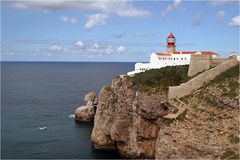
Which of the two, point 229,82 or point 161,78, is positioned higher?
point 161,78

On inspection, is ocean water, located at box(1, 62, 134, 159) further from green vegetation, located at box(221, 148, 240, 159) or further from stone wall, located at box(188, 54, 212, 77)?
green vegetation, located at box(221, 148, 240, 159)

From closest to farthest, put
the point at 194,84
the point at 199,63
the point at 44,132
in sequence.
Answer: the point at 194,84, the point at 199,63, the point at 44,132

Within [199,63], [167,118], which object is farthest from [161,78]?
[167,118]

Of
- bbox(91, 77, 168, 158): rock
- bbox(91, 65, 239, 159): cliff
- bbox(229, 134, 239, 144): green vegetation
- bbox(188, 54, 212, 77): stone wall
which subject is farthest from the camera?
bbox(188, 54, 212, 77): stone wall

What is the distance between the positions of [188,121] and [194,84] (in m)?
5.05

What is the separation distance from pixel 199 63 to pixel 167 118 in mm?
10531

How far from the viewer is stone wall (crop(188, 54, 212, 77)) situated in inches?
1796

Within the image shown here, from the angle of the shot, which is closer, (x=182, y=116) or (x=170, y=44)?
(x=182, y=116)

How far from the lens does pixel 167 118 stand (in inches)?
1537

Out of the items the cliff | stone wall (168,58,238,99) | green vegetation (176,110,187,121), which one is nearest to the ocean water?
the cliff

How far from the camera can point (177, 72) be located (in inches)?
1970

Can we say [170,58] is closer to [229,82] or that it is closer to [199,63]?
[199,63]

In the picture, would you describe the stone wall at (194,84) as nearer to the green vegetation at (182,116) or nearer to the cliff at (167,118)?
the cliff at (167,118)

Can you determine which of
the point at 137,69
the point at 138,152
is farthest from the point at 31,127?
the point at 138,152
